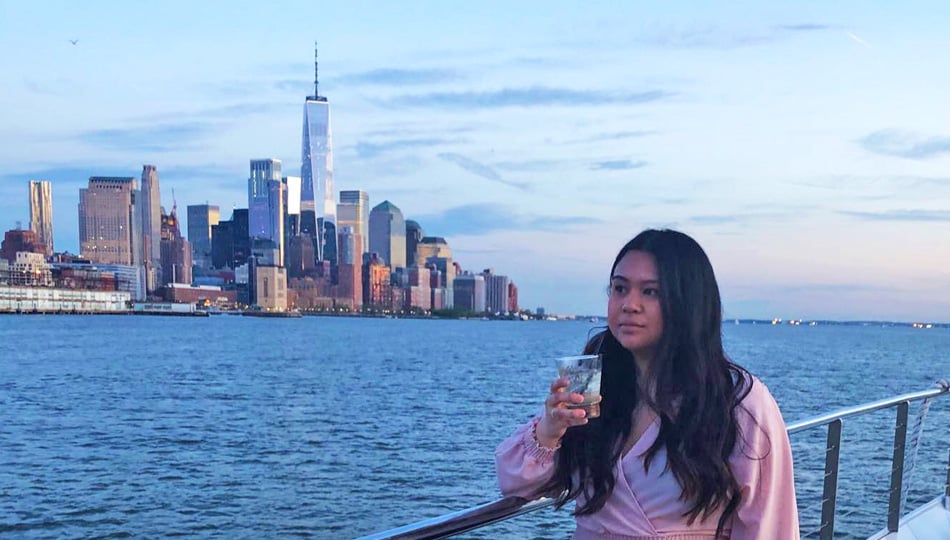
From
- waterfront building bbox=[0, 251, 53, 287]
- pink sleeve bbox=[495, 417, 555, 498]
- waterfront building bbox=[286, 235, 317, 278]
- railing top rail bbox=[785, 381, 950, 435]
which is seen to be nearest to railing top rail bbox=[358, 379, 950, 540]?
pink sleeve bbox=[495, 417, 555, 498]

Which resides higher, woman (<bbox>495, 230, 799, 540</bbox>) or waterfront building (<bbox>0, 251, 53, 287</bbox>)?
waterfront building (<bbox>0, 251, 53, 287</bbox>)

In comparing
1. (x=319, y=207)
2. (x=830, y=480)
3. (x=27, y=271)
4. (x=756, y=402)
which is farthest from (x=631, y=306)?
(x=319, y=207)

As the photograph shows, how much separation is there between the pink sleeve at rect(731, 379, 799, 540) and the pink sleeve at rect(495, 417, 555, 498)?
41 centimetres

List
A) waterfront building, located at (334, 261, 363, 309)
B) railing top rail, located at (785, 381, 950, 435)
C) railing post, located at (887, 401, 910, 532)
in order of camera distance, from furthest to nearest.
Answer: waterfront building, located at (334, 261, 363, 309), railing post, located at (887, 401, 910, 532), railing top rail, located at (785, 381, 950, 435)

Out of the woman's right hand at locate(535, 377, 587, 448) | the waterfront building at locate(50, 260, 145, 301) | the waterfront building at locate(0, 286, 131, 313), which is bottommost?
the waterfront building at locate(0, 286, 131, 313)

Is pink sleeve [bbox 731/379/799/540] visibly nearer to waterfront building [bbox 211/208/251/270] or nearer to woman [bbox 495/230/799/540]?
woman [bbox 495/230/799/540]

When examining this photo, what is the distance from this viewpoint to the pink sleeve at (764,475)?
161cm

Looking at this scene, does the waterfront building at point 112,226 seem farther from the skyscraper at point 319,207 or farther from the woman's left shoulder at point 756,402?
the woman's left shoulder at point 756,402

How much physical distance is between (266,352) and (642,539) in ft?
208

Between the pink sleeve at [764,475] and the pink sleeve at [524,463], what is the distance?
1.34 feet

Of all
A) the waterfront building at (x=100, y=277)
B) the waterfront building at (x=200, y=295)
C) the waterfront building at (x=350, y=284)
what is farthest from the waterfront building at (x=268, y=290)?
the waterfront building at (x=100, y=277)

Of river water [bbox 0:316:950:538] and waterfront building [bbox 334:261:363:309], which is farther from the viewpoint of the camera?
waterfront building [bbox 334:261:363:309]

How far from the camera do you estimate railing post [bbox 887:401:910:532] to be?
12.5ft

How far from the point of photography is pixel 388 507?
1636 cm
